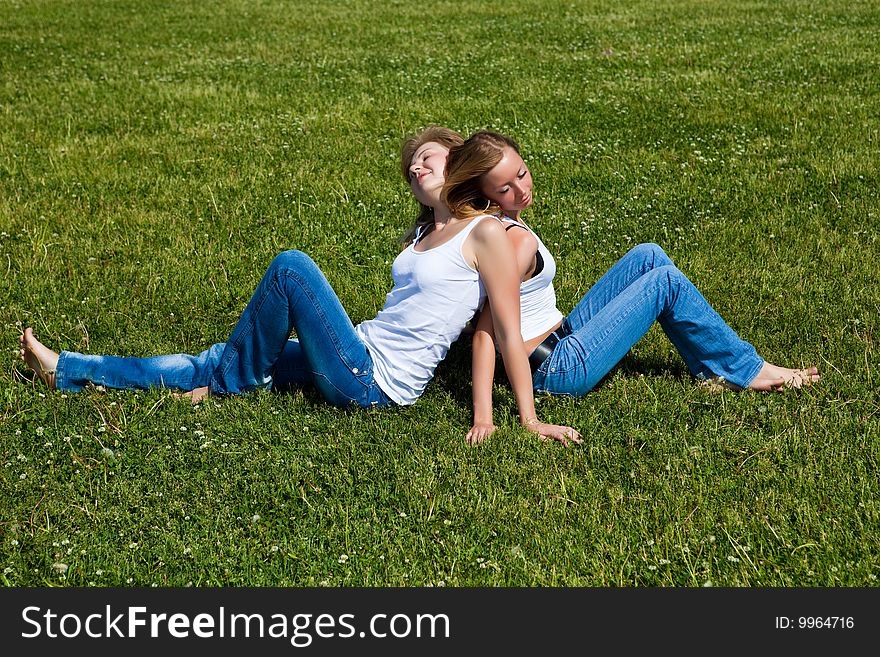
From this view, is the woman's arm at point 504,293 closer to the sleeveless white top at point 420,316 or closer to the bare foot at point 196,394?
the sleeveless white top at point 420,316

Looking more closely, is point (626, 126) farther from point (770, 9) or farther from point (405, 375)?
point (770, 9)

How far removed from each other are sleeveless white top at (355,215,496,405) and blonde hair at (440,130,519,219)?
14 cm

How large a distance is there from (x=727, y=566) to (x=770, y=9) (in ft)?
59.0

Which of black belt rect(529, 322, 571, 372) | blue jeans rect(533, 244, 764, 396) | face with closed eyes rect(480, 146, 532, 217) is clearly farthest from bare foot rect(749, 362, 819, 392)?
face with closed eyes rect(480, 146, 532, 217)

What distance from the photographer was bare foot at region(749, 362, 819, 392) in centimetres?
602

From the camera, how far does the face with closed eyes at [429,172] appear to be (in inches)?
233

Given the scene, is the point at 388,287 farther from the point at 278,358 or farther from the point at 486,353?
the point at 486,353

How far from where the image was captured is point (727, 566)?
14.8ft

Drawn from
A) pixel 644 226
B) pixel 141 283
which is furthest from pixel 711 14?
pixel 141 283

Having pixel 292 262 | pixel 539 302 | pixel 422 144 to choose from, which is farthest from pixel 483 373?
pixel 422 144

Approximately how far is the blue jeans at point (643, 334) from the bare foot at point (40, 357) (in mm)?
2987

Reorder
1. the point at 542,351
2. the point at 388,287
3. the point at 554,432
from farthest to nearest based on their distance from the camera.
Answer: the point at 388,287
the point at 542,351
the point at 554,432

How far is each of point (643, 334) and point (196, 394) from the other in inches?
108

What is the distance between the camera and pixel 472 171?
→ 5551mm
